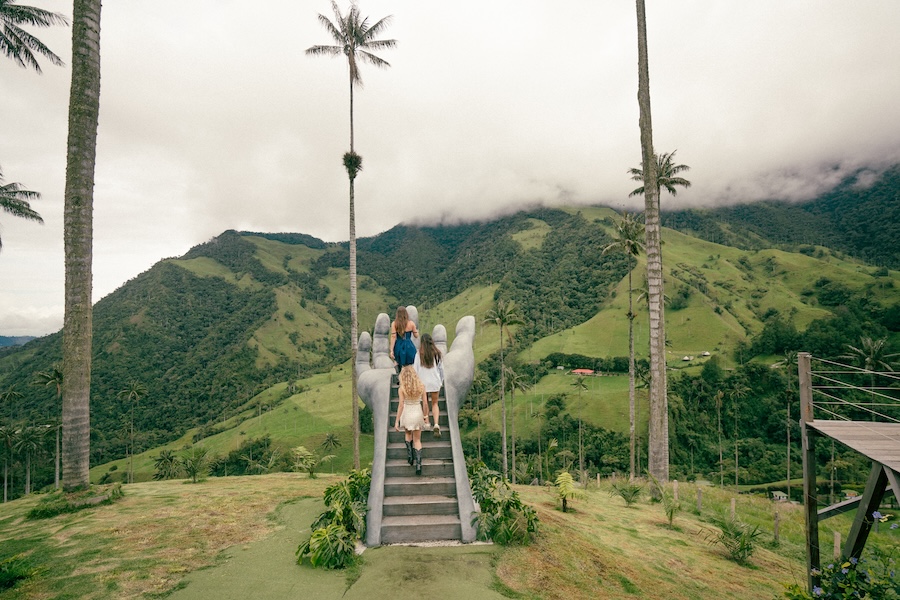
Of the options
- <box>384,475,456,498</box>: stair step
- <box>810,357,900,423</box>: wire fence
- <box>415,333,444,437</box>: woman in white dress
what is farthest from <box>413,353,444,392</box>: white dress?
<box>810,357,900,423</box>: wire fence

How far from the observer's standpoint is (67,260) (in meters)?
9.72

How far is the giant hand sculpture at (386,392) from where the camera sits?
692 cm

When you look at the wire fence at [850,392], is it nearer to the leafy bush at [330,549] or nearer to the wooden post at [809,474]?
the wooden post at [809,474]

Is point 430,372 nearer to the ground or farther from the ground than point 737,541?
farther from the ground

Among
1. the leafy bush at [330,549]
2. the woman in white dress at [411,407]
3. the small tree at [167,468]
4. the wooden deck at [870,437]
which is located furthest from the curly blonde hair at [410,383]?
the small tree at [167,468]

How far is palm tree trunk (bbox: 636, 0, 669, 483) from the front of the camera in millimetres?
13406

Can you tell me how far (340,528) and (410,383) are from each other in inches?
93.8

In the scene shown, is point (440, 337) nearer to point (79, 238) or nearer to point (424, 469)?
point (424, 469)

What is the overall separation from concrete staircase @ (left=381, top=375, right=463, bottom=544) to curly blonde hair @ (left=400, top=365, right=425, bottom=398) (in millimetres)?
1255

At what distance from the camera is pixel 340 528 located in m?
6.35

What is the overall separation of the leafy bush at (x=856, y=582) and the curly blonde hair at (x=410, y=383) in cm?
533

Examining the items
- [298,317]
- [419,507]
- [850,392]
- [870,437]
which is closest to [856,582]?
[870,437]

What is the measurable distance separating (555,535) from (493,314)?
25.9 meters

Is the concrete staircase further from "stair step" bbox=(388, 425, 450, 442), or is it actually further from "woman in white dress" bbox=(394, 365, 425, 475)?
"woman in white dress" bbox=(394, 365, 425, 475)
